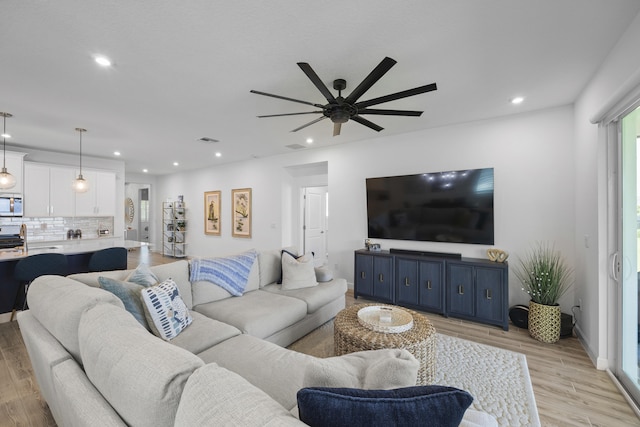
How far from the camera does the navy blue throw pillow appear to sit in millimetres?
697

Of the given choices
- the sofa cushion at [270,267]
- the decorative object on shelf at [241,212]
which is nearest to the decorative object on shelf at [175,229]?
the decorative object on shelf at [241,212]

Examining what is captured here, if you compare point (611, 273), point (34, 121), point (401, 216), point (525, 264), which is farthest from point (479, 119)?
point (34, 121)

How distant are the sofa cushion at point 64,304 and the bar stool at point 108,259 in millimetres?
2253

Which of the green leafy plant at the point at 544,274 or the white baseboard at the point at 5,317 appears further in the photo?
the white baseboard at the point at 5,317

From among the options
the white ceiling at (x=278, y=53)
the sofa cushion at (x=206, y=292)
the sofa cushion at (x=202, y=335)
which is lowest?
the sofa cushion at (x=202, y=335)

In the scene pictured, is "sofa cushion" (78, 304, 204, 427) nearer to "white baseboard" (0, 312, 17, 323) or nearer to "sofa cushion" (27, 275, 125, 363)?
"sofa cushion" (27, 275, 125, 363)

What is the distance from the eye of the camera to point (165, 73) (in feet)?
8.22

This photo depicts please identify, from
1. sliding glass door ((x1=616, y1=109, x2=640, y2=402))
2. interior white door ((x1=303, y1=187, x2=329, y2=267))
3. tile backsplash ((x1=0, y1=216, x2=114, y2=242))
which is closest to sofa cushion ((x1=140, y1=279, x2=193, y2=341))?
sliding glass door ((x1=616, y1=109, x2=640, y2=402))

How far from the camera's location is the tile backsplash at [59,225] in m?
5.25

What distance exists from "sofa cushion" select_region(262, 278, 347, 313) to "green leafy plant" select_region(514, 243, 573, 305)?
2212 millimetres

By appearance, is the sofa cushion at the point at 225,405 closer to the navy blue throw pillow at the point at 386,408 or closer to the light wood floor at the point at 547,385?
the navy blue throw pillow at the point at 386,408

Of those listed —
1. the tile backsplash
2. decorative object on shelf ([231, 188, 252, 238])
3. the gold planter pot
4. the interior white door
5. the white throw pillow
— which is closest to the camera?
the gold planter pot

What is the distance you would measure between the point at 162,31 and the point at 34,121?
131 inches

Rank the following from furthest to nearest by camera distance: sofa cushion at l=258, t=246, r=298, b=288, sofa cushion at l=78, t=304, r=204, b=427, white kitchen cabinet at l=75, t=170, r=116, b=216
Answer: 1. white kitchen cabinet at l=75, t=170, r=116, b=216
2. sofa cushion at l=258, t=246, r=298, b=288
3. sofa cushion at l=78, t=304, r=204, b=427
